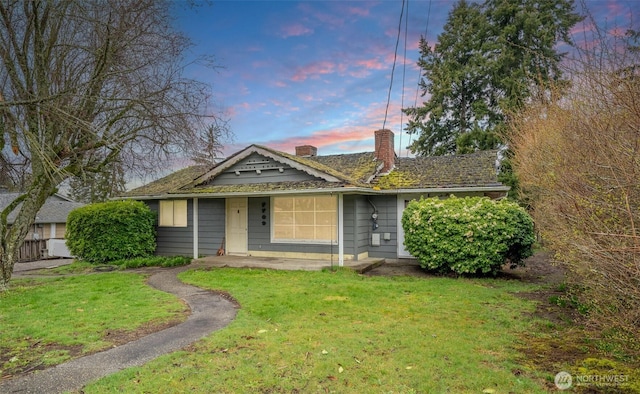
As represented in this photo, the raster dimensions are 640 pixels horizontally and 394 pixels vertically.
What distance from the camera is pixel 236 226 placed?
14.3 meters

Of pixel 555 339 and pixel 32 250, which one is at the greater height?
pixel 555 339

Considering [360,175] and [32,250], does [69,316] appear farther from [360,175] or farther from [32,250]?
[32,250]

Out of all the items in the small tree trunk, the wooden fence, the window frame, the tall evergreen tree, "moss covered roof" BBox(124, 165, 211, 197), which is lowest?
the wooden fence

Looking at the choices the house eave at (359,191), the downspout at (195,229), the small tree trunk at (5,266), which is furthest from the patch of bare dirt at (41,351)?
the downspout at (195,229)

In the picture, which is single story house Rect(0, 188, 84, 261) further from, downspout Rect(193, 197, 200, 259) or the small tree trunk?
the small tree trunk

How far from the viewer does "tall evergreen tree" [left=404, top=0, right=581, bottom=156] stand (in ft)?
79.2

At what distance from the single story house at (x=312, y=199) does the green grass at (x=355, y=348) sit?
4.34 meters


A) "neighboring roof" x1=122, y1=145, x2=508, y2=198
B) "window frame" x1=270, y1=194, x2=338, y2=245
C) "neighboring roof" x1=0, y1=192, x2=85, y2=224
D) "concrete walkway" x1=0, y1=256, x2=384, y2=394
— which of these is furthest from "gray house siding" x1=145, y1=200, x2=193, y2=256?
"neighboring roof" x1=0, y1=192, x2=85, y2=224

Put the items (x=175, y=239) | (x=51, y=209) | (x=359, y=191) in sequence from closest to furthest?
(x=359, y=191)
(x=175, y=239)
(x=51, y=209)

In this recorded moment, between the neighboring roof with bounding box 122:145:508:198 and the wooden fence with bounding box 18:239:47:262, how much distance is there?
8.92 meters

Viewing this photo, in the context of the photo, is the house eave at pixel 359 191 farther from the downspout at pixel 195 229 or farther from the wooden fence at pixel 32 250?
the wooden fence at pixel 32 250

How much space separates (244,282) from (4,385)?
5.67 meters

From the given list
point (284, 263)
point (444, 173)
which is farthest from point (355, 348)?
point (444, 173)

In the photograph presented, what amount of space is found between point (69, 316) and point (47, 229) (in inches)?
1004
